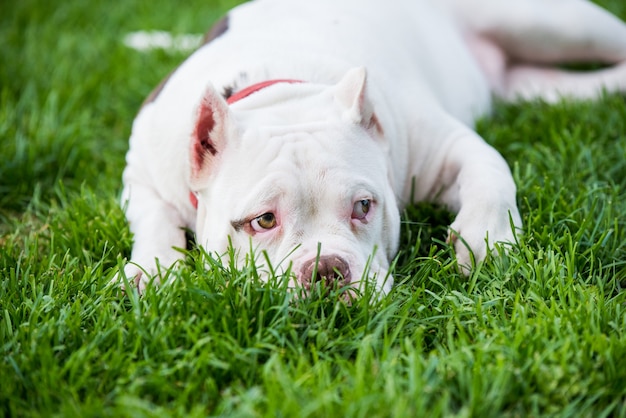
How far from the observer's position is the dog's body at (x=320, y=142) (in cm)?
288

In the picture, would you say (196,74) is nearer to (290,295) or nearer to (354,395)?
(290,295)

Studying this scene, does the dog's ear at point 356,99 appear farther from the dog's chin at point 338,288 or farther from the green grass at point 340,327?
the dog's chin at point 338,288

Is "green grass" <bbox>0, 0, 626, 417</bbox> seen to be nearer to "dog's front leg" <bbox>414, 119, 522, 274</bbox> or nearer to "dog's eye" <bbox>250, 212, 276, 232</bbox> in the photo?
"dog's front leg" <bbox>414, 119, 522, 274</bbox>

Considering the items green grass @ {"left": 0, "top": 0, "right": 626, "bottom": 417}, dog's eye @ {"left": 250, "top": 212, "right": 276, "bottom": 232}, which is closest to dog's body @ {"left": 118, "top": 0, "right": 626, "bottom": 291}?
dog's eye @ {"left": 250, "top": 212, "right": 276, "bottom": 232}

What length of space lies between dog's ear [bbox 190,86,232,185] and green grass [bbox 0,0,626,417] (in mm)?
364

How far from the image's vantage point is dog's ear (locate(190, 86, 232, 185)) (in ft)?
9.79

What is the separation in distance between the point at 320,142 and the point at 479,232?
710 mm

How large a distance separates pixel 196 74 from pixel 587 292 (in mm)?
1900

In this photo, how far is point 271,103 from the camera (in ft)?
10.6

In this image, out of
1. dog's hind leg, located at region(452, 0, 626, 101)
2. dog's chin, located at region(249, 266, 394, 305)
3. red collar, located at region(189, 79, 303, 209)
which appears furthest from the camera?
dog's hind leg, located at region(452, 0, 626, 101)

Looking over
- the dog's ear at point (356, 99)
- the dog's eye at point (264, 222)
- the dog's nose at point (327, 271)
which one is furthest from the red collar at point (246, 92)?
the dog's nose at point (327, 271)

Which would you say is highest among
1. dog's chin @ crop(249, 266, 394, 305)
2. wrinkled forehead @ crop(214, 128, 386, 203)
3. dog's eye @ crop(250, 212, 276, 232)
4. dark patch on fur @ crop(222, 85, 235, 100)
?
dark patch on fur @ crop(222, 85, 235, 100)

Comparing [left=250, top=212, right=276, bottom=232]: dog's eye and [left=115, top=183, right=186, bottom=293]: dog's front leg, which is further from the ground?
[left=250, top=212, right=276, bottom=232]: dog's eye

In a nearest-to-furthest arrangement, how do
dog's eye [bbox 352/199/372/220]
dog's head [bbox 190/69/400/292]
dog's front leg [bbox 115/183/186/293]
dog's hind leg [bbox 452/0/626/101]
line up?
dog's head [bbox 190/69/400/292]
dog's eye [bbox 352/199/372/220]
dog's front leg [bbox 115/183/186/293]
dog's hind leg [bbox 452/0/626/101]
